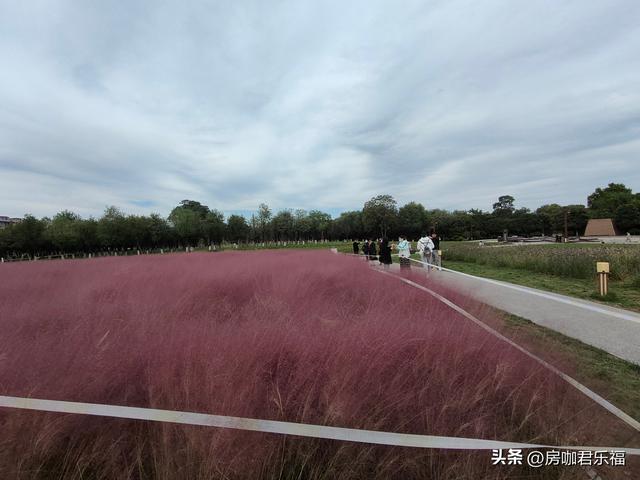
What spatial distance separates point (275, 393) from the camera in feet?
5.60

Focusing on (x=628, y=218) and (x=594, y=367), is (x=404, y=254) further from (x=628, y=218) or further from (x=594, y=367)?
(x=628, y=218)

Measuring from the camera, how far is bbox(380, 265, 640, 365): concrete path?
12.5 ft

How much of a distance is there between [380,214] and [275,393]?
69.3 metres

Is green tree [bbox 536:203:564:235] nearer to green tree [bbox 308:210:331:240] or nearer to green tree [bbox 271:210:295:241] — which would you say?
green tree [bbox 308:210:331:240]

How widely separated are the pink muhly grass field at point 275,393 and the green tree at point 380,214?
6775cm

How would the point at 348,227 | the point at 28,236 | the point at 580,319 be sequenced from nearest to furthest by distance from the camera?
the point at 580,319 → the point at 28,236 → the point at 348,227

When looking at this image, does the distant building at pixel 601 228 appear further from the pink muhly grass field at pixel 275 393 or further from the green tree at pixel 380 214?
the pink muhly grass field at pixel 275 393

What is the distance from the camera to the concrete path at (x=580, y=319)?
3816mm

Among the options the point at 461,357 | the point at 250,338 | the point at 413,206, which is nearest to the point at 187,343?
the point at 250,338

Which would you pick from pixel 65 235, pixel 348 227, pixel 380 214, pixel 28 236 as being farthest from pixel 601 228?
pixel 28 236

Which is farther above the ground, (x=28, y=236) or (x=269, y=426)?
(x=28, y=236)

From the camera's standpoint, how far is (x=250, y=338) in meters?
2.17

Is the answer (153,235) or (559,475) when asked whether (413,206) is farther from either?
(559,475)

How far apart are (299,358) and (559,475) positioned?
1482 millimetres
